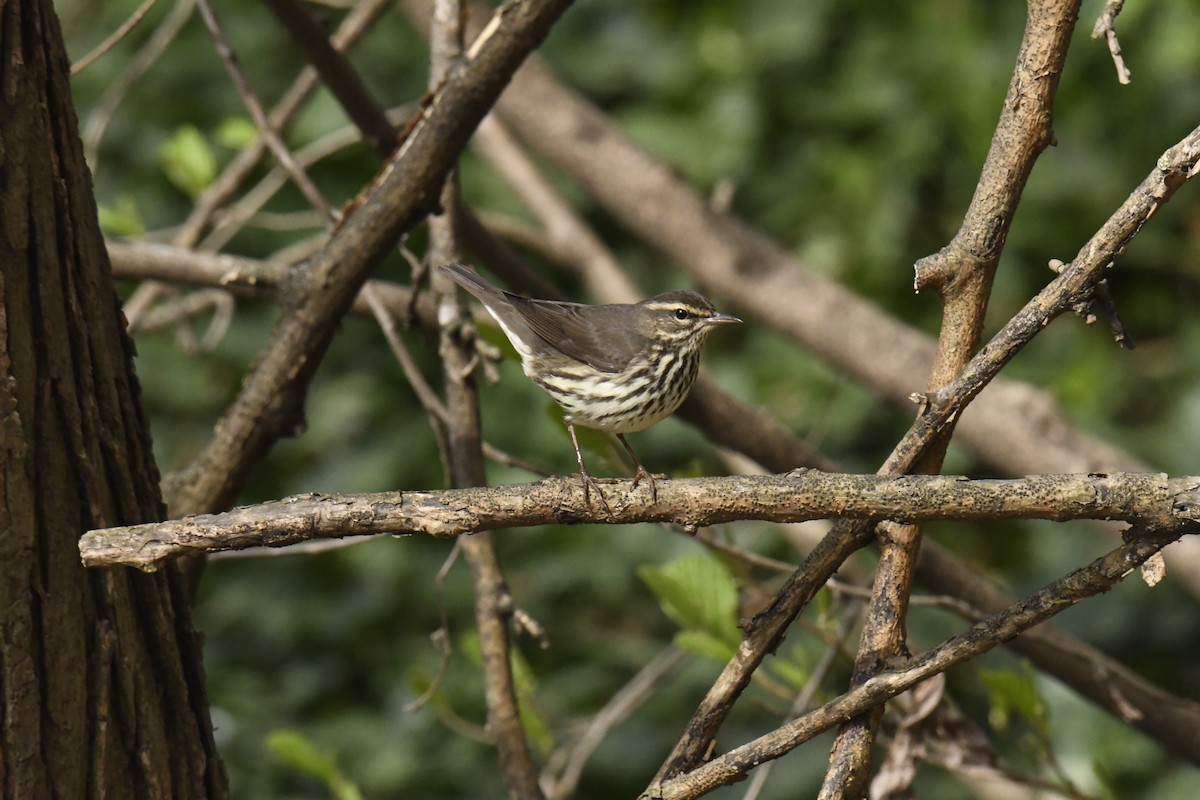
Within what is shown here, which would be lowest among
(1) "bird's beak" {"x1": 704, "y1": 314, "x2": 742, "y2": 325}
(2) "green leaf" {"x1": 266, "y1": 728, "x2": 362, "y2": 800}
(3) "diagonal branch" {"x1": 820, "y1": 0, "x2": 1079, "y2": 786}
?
(2) "green leaf" {"x1": 266, "y1": 728, "x2": 362, "y2": 800}

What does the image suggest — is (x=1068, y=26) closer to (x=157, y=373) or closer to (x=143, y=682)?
(x=143, y=682)

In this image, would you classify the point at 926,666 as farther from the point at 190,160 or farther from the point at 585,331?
the point at 190,160

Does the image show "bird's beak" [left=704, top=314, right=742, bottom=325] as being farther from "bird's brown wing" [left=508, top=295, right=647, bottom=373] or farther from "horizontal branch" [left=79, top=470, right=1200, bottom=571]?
"horizontal branch" [left=79, top=470, right=1200, bottom=571]

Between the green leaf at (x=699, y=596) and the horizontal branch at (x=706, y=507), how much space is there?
0.94 m

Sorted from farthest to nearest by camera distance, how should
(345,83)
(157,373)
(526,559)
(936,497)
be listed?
(157,373), (526,559), (345,83), (936,497)

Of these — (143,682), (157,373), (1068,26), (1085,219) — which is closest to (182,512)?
(143,682)

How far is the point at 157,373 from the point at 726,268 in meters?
3.17

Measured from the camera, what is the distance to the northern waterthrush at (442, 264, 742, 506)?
3469mm

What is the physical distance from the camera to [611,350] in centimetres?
368

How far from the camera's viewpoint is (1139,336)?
6641 millimetres

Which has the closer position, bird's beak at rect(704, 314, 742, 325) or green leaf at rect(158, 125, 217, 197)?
bird's beak at rect(704, 314, 742, 325)

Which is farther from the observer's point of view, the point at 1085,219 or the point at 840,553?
the point at 1085,219

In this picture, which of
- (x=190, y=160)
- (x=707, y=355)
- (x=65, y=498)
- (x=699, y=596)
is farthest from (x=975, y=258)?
(x=707, y=355)

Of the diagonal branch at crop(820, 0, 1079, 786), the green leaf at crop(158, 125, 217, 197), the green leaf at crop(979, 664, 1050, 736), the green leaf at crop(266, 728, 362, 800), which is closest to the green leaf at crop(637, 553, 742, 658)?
the green leaf at crop(979, 664, 1050, 736)
